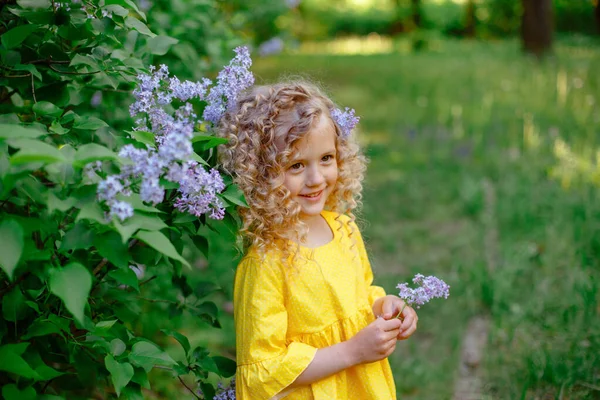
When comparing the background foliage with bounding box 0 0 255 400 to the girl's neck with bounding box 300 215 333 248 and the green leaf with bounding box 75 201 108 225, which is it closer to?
the green leaf with bounding box 75 201 108 225

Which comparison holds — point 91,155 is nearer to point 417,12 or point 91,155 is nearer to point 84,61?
point 84,61

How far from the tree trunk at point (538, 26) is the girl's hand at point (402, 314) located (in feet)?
30.6

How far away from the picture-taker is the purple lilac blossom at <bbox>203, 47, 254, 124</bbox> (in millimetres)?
1859

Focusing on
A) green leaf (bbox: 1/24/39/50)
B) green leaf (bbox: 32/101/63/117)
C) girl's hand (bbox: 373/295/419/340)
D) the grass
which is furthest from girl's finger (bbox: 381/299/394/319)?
green leaf (bbox: 1/24/39/50)

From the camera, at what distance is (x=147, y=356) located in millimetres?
1618

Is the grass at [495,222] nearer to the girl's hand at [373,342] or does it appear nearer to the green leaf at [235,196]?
the green leaf at [235,196]

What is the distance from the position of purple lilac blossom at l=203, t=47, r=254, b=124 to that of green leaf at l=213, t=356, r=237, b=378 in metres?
0.72

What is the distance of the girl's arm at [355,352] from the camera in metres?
1.80

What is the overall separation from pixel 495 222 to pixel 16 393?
3.69m

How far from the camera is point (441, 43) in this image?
18.6m

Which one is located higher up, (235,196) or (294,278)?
(235,196)

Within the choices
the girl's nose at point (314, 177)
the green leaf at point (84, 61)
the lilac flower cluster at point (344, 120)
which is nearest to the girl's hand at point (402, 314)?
the girl's nose at point (314, 177)

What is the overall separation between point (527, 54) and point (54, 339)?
9925 millimetres

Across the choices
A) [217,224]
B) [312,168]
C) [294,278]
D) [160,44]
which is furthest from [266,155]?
[217,224]
